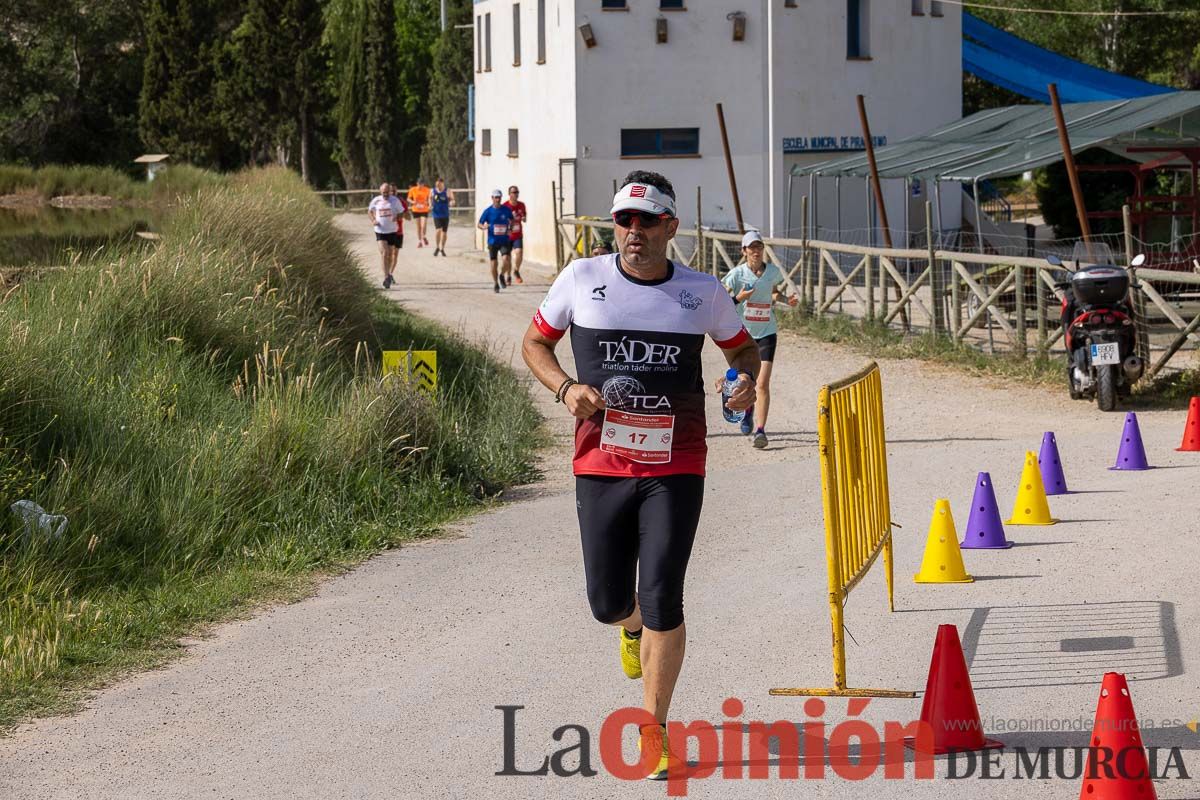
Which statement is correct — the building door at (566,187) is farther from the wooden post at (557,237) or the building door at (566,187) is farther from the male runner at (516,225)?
the male runner at (516,225)

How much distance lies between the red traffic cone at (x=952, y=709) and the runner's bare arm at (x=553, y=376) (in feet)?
4.97

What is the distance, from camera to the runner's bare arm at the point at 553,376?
5.62 metres

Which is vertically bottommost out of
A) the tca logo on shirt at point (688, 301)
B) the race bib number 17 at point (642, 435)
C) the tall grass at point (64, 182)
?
the race bib number 17 at point (642, 435)

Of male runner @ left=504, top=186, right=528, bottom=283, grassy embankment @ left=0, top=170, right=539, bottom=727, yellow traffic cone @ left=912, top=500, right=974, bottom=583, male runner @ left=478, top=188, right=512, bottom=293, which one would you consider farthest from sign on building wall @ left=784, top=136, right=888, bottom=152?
yellow traffic cone @ left=912, top=500, right=974, bottom=583

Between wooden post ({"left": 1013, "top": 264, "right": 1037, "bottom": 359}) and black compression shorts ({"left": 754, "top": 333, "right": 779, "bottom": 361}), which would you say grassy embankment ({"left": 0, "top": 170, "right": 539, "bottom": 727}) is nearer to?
black compression shorts ({"left": 754, "top": 333, "right": 779, "bottom": 361})

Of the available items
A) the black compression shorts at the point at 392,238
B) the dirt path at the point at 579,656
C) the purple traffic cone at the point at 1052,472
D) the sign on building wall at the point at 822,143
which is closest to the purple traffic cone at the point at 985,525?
the dirt path at the point at 579,656

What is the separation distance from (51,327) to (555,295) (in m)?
7.46

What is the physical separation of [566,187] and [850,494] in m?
30.0

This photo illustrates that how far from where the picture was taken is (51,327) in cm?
1227

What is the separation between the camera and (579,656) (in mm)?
7305

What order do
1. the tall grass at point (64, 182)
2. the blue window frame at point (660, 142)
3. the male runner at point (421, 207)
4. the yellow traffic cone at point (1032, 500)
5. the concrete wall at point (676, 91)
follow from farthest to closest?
the tall grass at point (64, 182), the male runner at point (421, 207), the blue window frame at point (660, 142), the concrete wall at point (676, 91), the yellow traffic cone at point (1032, 500)

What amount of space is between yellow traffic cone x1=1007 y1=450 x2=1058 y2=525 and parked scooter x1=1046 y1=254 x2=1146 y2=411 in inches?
205

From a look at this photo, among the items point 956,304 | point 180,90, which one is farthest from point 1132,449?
point 180,90

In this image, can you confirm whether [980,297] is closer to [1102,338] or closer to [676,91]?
[1102,338]
